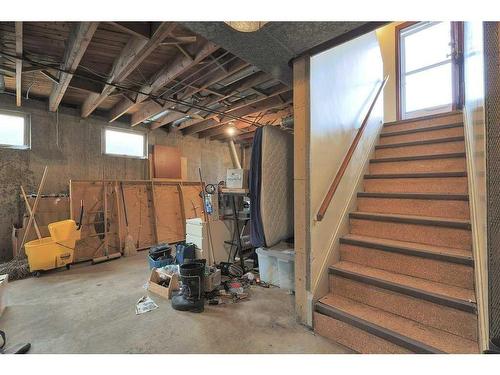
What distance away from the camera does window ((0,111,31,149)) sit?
395 cm

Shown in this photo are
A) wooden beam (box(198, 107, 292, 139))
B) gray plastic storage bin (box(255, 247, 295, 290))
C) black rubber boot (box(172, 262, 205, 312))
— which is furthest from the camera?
wooden beam (box(198, 107, 292, 139))

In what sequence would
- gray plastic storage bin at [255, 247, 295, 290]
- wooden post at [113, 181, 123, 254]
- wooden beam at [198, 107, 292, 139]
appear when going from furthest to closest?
wooden beam at [198, 107, 292, 139], wooden post at [113, 181, 123, 254], gray plastic storage bin at [255, 247, 295, 290]

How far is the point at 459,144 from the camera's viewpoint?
109 inches

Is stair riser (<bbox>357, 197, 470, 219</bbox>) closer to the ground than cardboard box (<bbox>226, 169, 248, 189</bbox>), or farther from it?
closer to the ground

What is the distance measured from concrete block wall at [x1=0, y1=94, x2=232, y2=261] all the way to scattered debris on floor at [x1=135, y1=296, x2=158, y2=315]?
315cm

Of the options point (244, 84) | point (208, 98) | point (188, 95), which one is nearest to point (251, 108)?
point (208, 98)

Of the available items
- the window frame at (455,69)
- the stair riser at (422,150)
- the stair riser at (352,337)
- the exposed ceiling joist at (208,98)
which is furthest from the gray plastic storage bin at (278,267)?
the window frame at (455,69)

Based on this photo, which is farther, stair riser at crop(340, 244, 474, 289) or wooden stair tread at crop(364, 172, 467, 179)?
wooden stair tread at crop(364, 172, 467, 179)

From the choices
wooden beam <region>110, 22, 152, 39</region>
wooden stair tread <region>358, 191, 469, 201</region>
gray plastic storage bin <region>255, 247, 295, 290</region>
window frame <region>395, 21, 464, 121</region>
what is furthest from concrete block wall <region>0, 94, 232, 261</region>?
window frame <region>395, 21, 464, 121</region>

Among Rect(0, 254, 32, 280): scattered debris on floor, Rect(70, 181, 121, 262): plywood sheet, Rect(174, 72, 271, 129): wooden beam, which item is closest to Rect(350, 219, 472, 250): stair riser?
Rect(174, 72, 271, 129): wooden beam

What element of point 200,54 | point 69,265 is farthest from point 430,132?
point 69,265

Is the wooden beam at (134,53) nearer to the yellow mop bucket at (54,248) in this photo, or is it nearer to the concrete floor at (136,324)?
the yellow mop bucket at (54,248)

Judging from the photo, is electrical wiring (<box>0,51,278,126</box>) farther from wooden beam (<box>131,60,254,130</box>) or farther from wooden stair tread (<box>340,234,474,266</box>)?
wooden stair tread (<box>340,234,474,266</box>)

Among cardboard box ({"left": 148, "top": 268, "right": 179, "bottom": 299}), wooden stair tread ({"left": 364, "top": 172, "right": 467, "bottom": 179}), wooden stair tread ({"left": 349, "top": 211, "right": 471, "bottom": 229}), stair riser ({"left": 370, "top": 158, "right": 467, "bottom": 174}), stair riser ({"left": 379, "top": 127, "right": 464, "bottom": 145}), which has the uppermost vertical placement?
stair riser ({"left": 379, "top": 127, "right": 464, "bottom": 145})
